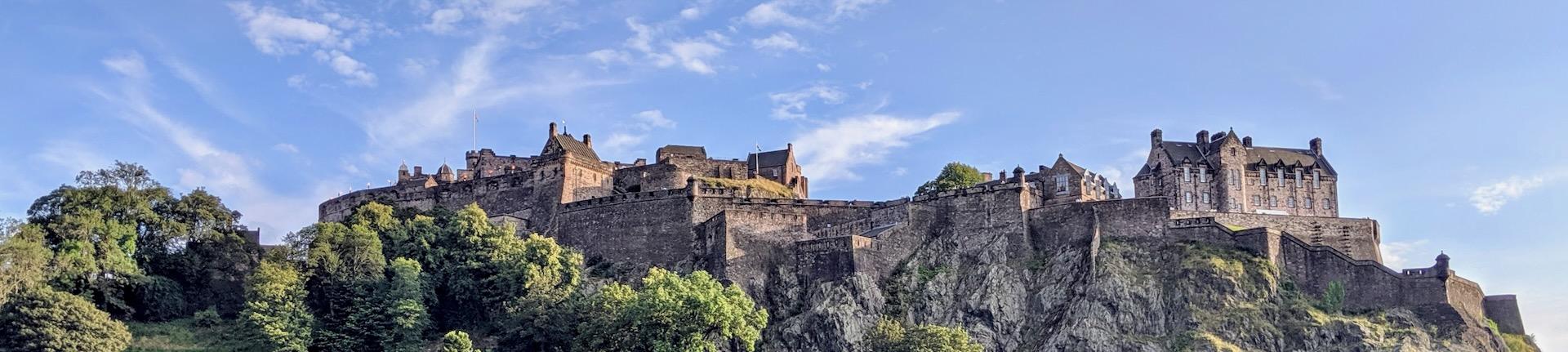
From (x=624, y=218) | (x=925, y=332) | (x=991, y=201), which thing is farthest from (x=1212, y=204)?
(x=624, y=218)

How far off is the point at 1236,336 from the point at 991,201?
13.4m

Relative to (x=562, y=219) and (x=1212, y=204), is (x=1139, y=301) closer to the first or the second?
(x=1212, y=204)

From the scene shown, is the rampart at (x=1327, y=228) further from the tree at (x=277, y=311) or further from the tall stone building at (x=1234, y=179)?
the tree at (x=277, y=311)

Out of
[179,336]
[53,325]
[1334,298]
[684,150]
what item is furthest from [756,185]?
[53,325]

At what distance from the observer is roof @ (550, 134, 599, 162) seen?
89.2 metres

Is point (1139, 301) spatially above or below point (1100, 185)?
below

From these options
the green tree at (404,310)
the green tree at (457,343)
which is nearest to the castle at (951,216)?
the green tree at (404,310)

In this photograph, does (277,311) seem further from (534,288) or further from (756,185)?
(756,185)

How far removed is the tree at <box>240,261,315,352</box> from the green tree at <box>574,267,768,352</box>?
12434 mm

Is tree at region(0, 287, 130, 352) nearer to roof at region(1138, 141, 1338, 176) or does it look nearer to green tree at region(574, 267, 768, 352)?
green tree at region(574, 267, 768, 352)

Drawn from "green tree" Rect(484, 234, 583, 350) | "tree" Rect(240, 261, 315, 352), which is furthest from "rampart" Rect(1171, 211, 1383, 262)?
"tree" Rect(240, 261, 315, 352)

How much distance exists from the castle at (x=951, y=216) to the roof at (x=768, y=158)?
7.39ft

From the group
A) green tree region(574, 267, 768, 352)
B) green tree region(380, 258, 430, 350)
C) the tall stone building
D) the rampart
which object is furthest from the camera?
the tall stone building

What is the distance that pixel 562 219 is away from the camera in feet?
278
